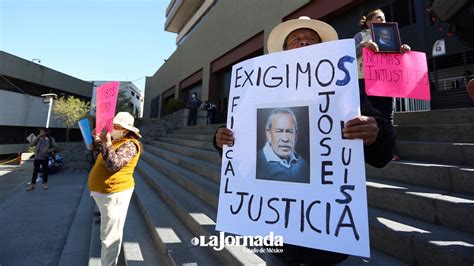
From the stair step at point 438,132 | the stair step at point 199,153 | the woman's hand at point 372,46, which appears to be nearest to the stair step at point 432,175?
the stair step at point 438,132

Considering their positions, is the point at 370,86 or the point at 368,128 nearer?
the point at 368,128

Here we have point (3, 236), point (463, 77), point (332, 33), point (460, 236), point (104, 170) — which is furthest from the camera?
point (463, 77)

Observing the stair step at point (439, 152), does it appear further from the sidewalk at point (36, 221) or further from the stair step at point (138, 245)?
the sidewalk at point (36, 221)

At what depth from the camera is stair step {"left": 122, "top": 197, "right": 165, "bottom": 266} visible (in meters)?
3.07

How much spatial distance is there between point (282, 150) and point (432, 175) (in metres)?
2.27

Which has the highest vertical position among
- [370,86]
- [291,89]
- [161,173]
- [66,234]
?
[370,86]

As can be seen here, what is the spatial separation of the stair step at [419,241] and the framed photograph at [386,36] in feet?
5.26

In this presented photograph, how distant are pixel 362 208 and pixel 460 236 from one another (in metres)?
1.50

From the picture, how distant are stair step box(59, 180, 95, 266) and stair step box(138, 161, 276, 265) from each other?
137cm

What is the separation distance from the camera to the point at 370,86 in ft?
7.72

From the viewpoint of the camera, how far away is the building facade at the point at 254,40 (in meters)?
5.59

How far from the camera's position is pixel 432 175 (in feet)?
8.61

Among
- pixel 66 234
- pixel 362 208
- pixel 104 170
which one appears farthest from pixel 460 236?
pixel 66 234

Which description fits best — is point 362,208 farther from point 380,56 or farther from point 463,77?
point 463,77
